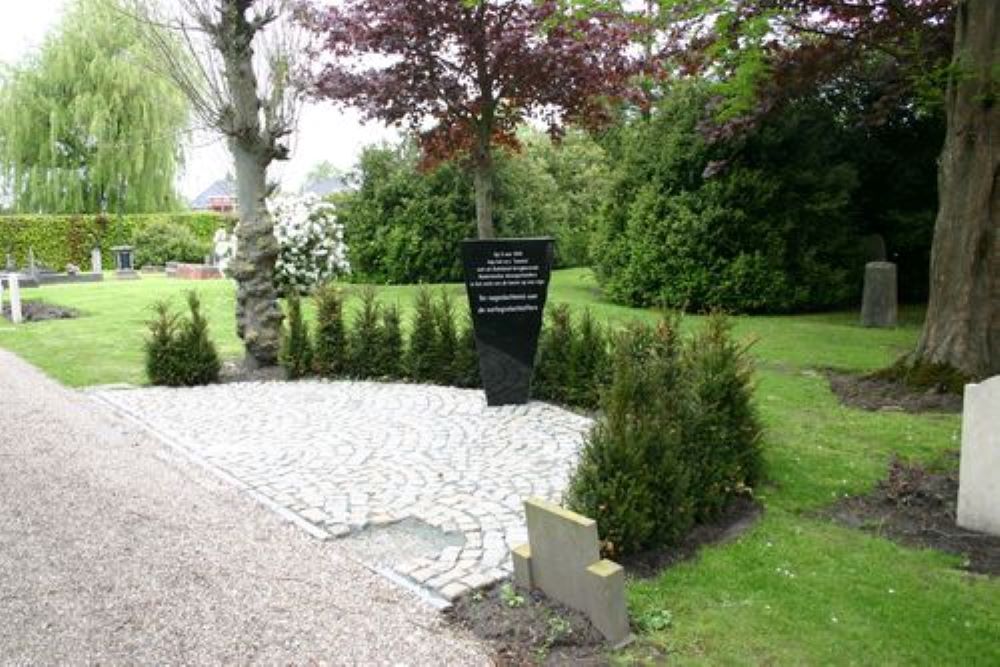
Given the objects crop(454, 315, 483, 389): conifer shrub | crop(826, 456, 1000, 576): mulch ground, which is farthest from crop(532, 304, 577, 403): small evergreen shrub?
crop(826, 456, 1000, 576): mulch ground

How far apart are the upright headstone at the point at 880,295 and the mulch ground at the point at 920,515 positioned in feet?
26.8

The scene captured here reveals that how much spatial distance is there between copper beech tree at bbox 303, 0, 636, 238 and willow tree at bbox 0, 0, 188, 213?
24.8m

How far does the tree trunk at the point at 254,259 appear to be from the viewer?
34.4 ft

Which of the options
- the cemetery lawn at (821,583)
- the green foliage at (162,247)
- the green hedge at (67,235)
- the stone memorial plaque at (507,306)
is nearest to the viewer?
the cemetery lawn at (821,583)

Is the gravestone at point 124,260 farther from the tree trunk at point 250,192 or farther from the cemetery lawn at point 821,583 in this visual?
the cemetery lawn at point 821,583

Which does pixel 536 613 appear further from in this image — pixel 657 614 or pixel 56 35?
pixel 56 35

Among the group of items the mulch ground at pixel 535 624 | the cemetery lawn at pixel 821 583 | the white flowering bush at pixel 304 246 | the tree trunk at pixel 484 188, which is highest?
the tree trunk at pixel 484 188

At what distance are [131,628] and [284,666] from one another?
84 cm

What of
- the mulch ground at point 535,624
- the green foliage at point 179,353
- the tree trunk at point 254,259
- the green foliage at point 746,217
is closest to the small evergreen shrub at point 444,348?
the tree trunk at point 254,259

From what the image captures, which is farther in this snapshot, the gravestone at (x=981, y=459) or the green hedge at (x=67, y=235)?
the green hedge at (x=67, y=235)

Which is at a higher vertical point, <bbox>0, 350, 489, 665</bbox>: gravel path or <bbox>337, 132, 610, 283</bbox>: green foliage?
<bbox>337, 132, 610, 283</bbox>: green foliage

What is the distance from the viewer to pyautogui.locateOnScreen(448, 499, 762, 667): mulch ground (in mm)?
3508

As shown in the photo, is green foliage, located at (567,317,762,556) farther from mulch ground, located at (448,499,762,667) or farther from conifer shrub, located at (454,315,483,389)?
conifer shrub, located at (454,315,483,389)

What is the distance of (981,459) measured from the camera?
4676 millimetres
